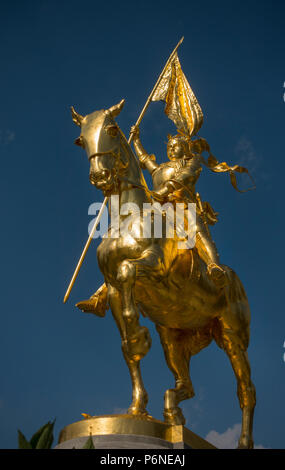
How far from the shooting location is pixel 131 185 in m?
6.70

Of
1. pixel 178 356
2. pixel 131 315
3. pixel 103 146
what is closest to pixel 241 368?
pixel 178 356

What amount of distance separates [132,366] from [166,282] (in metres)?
0.93

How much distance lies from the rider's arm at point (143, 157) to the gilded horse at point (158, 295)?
3.87ft

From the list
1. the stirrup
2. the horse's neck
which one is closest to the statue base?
the stirrup

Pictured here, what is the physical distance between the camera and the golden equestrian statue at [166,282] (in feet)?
20.0

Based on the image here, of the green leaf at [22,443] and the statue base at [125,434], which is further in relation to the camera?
the statue base at [125,434]

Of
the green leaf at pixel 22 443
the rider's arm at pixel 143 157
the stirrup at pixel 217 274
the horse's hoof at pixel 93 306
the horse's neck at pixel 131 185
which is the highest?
the rider's arm at pixel 143 157

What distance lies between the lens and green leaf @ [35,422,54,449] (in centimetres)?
489

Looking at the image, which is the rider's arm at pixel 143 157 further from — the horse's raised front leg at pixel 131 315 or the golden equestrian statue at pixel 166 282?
the horse's raised front leg at pixel 131 315

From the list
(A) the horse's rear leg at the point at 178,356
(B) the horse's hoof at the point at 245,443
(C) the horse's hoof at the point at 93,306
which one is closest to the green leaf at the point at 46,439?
(C) the horse's hoof at the point at 93,306

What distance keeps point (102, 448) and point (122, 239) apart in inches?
82.0

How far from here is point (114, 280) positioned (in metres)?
6.27

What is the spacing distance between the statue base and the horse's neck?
2.29 m
